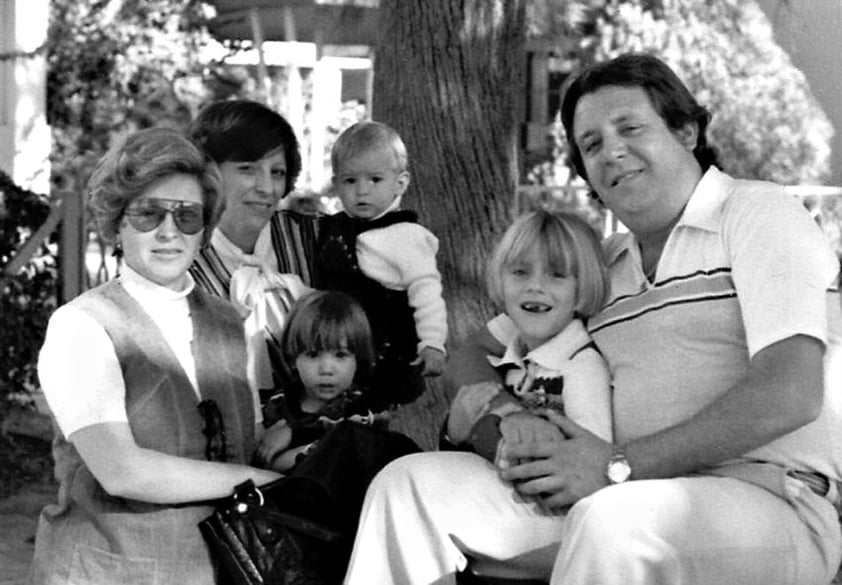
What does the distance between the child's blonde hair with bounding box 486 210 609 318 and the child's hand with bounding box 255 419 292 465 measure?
23.6 inches

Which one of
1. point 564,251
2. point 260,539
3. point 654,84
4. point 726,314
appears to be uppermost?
point 654,84

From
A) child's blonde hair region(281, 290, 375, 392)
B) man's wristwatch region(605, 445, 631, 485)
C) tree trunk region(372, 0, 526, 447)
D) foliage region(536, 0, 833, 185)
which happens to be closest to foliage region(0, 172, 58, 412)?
tree trunk region(372, 0, 526, 447)

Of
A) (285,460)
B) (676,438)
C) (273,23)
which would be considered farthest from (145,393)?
(273,23)

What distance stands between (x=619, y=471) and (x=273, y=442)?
0.83 metres

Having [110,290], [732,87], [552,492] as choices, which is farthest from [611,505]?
[732,87]

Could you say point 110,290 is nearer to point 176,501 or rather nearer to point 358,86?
point 176,501

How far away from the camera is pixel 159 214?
3324 mm

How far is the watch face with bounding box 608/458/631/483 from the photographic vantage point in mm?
3193

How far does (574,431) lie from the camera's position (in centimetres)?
326

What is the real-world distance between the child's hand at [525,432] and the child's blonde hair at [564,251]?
322 millimetres

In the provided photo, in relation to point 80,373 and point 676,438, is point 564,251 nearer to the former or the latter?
point 676,438

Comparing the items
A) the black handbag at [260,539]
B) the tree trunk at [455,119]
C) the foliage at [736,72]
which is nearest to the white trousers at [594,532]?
the black handbag at [260,539]

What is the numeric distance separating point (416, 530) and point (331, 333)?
705mm

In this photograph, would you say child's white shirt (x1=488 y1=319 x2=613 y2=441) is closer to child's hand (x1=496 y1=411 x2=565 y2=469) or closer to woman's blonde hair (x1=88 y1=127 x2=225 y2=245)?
child's hand (x1=496 y1=411 x2=565 y2=469)
